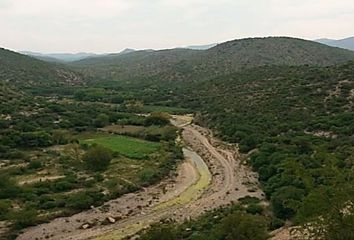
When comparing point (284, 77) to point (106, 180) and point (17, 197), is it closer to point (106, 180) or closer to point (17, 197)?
point (106, 180)

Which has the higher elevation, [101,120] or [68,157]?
[101,120]

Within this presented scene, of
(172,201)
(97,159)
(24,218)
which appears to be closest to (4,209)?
(24,218)

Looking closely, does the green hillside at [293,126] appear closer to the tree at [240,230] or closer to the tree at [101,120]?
the tree at [240,230]

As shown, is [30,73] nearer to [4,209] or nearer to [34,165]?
[34,165]

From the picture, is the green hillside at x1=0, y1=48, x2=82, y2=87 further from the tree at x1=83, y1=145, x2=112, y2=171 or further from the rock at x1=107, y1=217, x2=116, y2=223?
the rock at x1=107, y1=217, x2=116, y2=223

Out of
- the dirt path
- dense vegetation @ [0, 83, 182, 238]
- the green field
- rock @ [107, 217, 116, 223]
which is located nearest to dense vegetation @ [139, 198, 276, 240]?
the dirt path

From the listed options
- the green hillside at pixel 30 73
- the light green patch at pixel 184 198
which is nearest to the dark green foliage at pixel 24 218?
the light green patch at pixel 184 198

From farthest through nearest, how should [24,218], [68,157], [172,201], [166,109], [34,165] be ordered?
[166,109] < [68,157] < [34,165] < [172,201] < [24,218]
